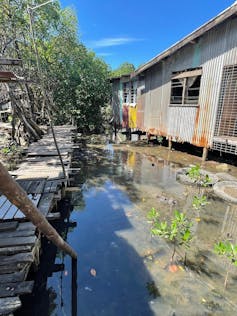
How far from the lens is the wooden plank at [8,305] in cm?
216

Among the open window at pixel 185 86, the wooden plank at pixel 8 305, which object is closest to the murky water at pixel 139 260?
the wooden plank at pixel 8 305

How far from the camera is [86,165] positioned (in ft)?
28.6

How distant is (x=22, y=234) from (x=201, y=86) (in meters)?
8.03

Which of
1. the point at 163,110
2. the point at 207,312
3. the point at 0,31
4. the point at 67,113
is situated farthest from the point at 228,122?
the point at 67,113

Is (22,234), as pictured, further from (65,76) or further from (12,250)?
(65,76)

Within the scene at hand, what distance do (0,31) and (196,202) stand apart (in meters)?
9.79

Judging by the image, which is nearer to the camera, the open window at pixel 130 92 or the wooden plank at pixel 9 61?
the wooden plank at pixel 9 61

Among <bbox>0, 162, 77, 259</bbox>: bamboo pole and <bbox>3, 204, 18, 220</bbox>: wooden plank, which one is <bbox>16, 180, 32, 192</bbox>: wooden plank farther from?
<bbox>0, 162, 77, 259</bbox>: bamboo pole

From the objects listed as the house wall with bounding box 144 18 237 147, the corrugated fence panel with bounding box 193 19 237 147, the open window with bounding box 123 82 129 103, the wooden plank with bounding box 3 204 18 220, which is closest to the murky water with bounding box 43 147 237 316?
the wooden plank with bounding box 3 204 18 220

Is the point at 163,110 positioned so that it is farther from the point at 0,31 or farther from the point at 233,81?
the point at 0,31

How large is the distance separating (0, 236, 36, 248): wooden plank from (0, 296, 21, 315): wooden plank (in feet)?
2.32

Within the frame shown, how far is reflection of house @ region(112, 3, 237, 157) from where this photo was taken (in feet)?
24.2

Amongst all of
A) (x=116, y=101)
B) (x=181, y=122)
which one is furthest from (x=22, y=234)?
(x=116, y=101)

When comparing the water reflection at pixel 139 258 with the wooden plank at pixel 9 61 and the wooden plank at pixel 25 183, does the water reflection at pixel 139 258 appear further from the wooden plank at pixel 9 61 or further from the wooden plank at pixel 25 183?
the wooden plank at pixel 9 61
